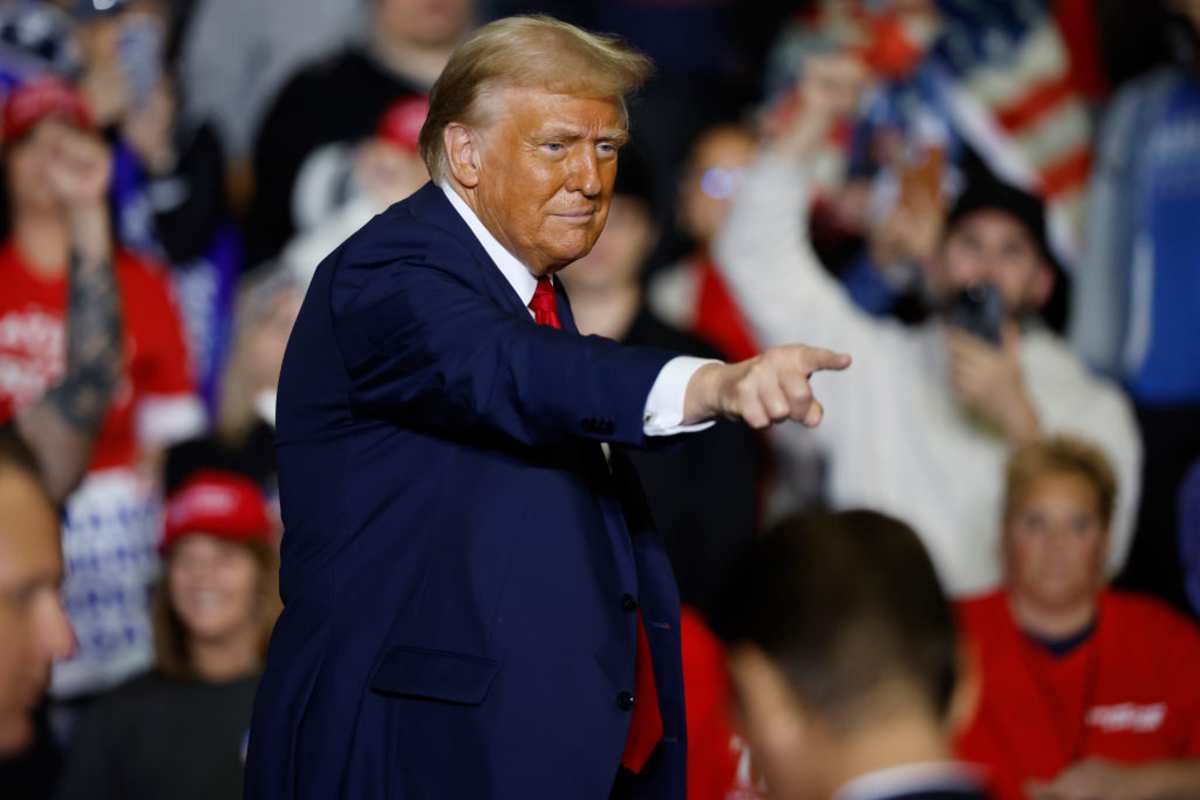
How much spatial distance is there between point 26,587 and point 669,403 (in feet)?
2.50

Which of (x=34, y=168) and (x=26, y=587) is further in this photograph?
(x=34, y=168)

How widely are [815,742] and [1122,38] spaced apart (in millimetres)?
3909

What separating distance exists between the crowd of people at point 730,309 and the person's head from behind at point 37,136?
0.5 inches

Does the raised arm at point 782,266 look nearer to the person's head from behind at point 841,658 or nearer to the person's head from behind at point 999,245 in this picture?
the person's head from behind at point 999,245

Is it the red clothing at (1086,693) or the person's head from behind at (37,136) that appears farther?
the person's head from behind at (37,136)

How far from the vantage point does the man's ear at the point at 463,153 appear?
237 centimetres

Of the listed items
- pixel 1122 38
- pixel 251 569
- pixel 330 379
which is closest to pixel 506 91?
pixel 330 379

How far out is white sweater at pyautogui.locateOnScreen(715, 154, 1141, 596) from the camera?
4.36m

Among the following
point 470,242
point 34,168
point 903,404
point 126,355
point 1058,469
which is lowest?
point 1058,469

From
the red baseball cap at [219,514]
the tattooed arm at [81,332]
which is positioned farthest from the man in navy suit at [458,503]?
the tattooed arm at [81,332]

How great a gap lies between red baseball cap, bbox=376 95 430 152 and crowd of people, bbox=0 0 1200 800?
13 millimetres

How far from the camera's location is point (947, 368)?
4492 mm

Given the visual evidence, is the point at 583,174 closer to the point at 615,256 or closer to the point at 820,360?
the point at 820,360

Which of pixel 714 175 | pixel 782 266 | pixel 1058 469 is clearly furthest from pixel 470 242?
pixel 714 175
